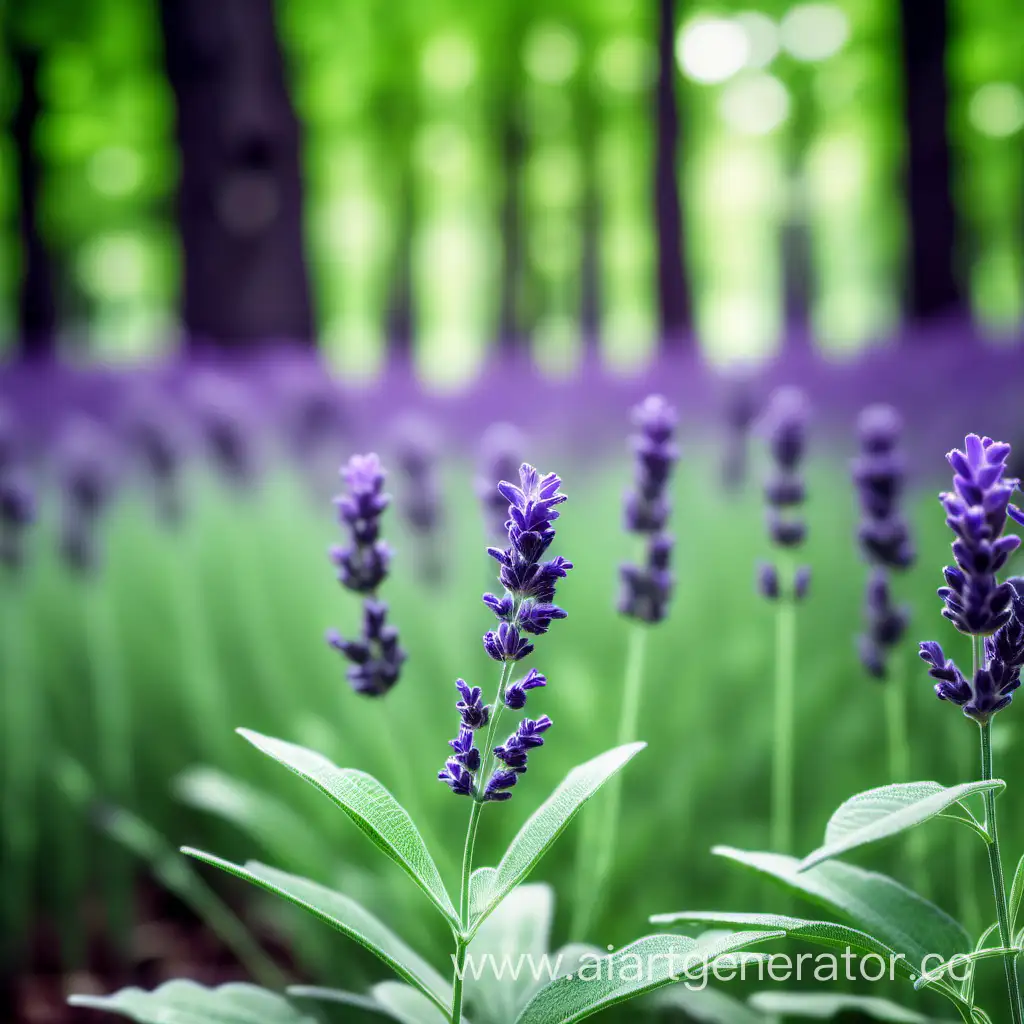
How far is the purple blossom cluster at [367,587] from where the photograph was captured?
953 mm

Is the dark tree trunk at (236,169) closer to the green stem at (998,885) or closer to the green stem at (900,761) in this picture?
the green stem at (900,761)

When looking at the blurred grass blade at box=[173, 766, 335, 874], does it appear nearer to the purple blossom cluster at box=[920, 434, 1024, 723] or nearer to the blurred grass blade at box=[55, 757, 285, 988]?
the blurred grass blade at box=[55, 757, 285, 988]

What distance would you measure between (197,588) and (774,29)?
400 inches

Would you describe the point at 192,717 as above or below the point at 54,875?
above

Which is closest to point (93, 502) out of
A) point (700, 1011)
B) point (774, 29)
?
point (700, 1011)

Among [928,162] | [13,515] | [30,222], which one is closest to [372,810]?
[13,515]

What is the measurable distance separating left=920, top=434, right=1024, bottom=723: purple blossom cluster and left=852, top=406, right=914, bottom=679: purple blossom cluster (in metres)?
0.39

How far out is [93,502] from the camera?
1860 millimetres

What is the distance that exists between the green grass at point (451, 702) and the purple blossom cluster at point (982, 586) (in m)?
0.54

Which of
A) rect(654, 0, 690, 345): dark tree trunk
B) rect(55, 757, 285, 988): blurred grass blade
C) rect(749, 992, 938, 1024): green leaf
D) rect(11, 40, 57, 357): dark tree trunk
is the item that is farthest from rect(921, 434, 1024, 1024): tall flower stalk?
rect(11, 40, 57, 357): dark tree trunk

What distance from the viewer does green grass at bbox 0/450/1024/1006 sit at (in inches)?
59.0

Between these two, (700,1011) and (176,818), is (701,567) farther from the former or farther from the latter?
(700,1011)

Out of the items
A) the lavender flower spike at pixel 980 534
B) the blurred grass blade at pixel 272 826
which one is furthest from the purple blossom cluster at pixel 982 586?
the blurred grass blade at pixel 272 826

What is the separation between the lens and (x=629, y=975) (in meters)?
0.76
